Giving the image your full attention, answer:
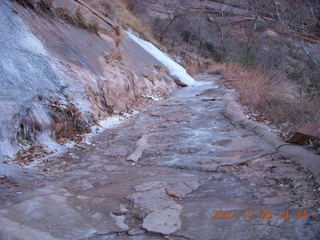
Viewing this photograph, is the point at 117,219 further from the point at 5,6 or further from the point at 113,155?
the point at 5,6

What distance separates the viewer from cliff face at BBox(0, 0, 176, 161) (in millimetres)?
3506

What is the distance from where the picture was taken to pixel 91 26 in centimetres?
709

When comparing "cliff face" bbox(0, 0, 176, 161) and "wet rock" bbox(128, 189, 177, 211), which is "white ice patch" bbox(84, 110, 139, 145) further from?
"wet rock" bbox(128, 189, 177, 211)

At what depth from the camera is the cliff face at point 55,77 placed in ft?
11.5

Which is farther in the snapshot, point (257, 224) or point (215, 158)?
point (215, 158)

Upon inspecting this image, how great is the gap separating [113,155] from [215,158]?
45.1 inches

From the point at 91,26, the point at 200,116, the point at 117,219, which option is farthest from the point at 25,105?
the point at 91,26


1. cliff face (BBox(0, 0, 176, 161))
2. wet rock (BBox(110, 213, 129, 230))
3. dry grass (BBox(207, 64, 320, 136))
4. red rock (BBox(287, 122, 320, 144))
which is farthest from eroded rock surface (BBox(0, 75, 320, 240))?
dry grass (BBox(207, 64, 320, 136))

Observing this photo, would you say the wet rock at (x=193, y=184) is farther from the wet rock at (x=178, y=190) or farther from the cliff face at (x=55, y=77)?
the cliff face at (x=55, y=77)

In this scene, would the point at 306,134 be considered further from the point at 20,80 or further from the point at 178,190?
the point at 20,80
